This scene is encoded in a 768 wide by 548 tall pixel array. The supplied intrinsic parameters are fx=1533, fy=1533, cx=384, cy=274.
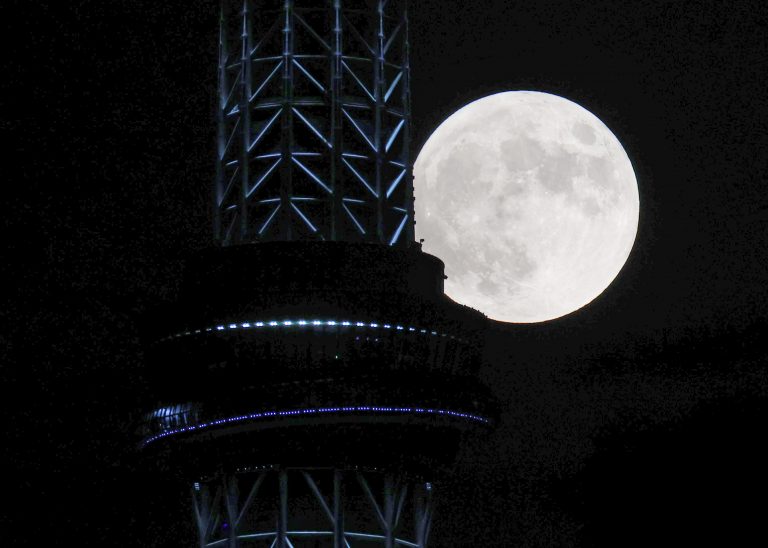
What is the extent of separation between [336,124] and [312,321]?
45.9 ft

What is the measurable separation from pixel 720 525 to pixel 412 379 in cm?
2716

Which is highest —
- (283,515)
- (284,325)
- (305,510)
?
(284,325)

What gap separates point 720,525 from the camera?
10469cm

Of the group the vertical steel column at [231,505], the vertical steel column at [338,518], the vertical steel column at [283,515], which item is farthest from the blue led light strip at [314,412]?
the vertical steel column at [338,518]

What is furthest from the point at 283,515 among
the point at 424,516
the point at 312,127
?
the point at 312,127

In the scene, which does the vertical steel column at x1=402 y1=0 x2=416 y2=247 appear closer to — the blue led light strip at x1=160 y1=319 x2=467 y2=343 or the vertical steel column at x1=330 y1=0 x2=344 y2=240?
the vertical steel column at x1=330 y1=0 x2=344 y2=240

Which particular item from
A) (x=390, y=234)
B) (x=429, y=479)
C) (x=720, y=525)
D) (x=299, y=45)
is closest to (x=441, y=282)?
(x=390, y=234)

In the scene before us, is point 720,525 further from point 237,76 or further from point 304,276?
point 237,76

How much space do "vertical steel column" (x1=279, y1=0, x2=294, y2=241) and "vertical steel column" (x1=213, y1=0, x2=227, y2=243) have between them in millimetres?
4743

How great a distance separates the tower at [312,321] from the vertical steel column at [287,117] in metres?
0.11

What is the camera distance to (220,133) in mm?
100250

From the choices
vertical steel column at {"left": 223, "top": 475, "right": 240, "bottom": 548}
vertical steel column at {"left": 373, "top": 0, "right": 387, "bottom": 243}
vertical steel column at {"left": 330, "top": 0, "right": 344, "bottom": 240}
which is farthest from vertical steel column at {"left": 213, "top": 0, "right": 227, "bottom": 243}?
vertical steel column at {"left": 223, "top": 475, "right": 240, "bottom": 548}

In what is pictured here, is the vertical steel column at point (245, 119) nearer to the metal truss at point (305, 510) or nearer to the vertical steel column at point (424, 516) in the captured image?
the metal truss at point (305, 510)

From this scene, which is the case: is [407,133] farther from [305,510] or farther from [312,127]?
[305,510]
